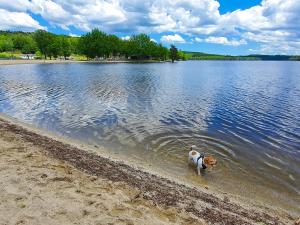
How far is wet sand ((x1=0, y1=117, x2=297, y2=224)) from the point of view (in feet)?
24.7

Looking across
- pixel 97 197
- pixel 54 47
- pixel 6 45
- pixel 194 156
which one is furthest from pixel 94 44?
pixel 97 197

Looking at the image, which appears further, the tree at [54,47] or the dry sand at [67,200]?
the tree at [54,47]

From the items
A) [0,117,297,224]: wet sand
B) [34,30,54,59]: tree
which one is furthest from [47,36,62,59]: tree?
[0,117,297,224]: wet sand

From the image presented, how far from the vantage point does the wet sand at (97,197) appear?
7.52 m

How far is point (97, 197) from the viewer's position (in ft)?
28.0

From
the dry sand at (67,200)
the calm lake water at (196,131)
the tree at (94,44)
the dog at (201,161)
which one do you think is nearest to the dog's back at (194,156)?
the dog at (201,161)

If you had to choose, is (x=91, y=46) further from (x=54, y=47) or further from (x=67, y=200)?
(x=67, y=200)

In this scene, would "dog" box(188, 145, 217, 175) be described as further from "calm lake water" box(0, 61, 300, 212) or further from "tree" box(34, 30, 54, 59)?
"tree" box(34, 30, 54, 59)

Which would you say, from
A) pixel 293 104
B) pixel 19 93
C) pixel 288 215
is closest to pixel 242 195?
pixel 288 215

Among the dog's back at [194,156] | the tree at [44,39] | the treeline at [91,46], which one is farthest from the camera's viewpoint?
the treeline at [91,46]

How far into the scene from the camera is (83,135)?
61.6 ft

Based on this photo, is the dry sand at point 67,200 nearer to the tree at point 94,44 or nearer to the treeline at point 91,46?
the treeline at point 91,46

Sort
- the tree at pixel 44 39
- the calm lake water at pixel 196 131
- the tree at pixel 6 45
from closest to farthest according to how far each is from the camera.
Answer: the calm lake water at pixel 196 131
the tree at pixel 44 39
the tree at pixel 6 45

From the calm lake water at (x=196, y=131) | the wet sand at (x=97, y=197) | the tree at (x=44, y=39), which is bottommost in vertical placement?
the calm lake water at (x=196, y=131)
